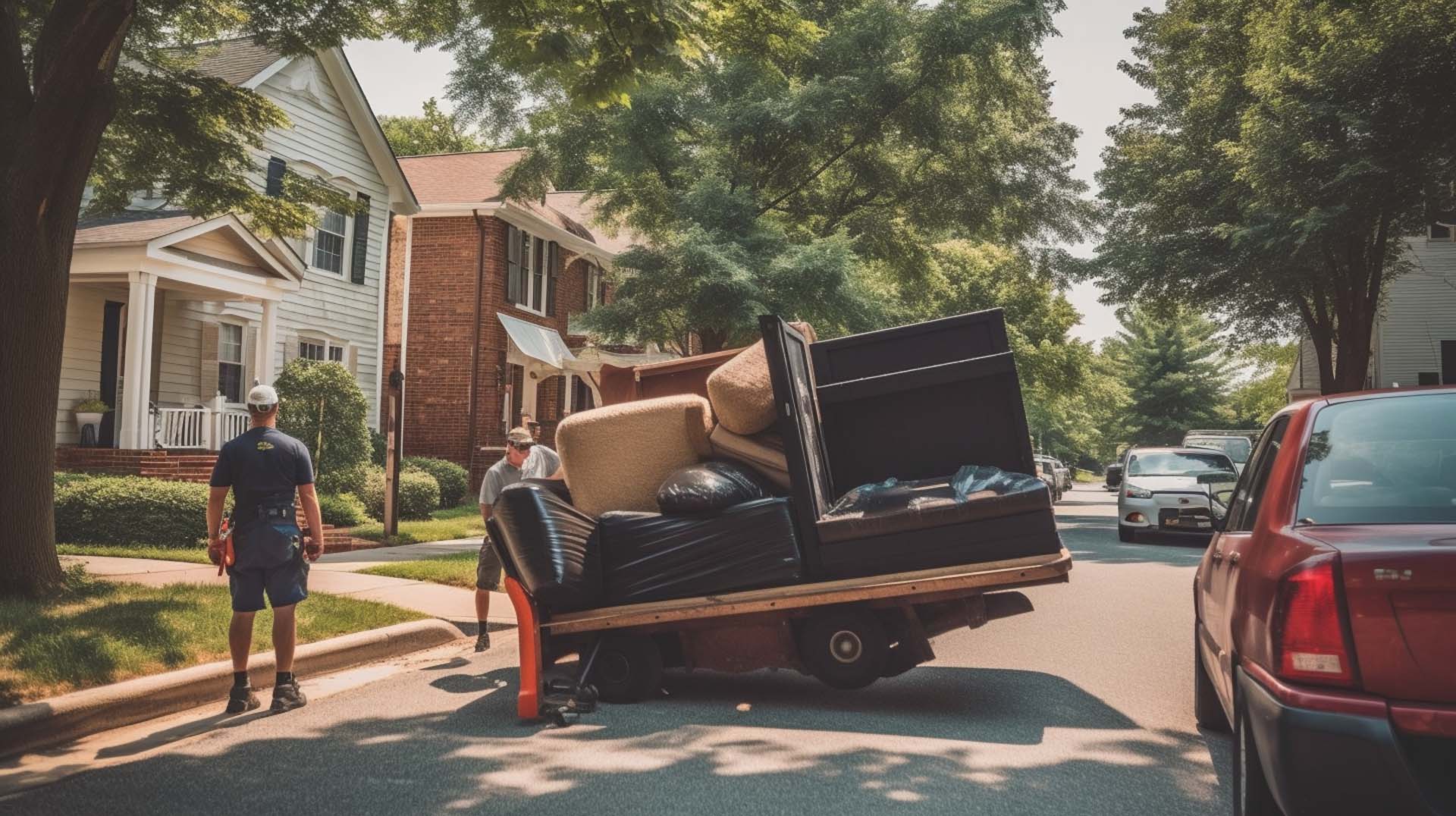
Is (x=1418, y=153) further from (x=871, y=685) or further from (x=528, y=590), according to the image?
(x=528, y=590)

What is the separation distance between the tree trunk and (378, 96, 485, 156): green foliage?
44.0 metres

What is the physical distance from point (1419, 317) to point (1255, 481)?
32.2 meters

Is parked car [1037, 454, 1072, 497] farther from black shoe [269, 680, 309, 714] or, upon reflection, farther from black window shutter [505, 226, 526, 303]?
black shoe [269, 680, 309, 714]

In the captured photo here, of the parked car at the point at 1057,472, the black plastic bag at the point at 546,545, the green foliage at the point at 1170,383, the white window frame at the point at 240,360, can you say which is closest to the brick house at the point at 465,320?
the white window frame at the point at 240,360

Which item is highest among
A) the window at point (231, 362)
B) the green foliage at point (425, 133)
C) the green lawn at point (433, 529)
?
the green foliage at point (425, 133)

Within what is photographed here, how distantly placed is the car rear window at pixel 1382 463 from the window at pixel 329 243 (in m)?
21.5

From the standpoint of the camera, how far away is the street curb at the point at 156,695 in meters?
6.03

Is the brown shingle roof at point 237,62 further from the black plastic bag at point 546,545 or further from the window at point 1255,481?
the window at point 1255,481

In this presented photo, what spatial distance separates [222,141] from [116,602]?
522 cm

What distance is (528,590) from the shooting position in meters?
6.93

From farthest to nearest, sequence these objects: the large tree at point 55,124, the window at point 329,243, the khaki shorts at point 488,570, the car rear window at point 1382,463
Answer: the window at point 329,243
the khaki shorts at point 488,570
the large tree at point 55,124
the car rear window at point 1382,463

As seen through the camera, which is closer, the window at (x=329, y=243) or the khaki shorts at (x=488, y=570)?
the khaki shorts at (x=488, y=570)

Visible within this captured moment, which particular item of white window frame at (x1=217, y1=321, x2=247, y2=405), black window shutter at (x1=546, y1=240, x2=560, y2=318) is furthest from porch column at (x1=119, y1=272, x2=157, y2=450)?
black window shutter at (x1=546, y1=240, x2=560, y2=318)

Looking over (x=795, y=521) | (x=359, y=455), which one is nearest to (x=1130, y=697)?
(x=795, y=521)
